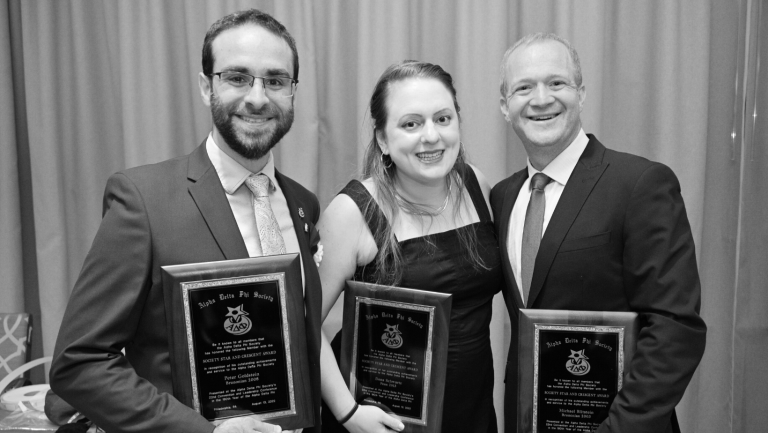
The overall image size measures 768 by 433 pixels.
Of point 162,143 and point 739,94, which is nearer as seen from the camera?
point 739,94

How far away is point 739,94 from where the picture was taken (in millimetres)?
3111

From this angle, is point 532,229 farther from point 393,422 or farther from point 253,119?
point 253,119

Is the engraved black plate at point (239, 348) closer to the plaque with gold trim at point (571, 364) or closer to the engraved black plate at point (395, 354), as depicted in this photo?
the engraved black plate at point (395, 354)

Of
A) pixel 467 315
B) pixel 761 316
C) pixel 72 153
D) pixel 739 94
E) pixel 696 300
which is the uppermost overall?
pixel 739 94

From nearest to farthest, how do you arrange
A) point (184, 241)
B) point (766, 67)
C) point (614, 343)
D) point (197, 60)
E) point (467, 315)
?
point (184, 241), point (614, 343), point (467, 315), point (766, 67), point (197, 60)

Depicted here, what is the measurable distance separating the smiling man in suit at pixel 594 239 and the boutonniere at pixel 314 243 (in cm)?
→ 63

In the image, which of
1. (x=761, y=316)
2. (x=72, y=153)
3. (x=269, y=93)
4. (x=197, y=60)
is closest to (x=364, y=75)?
(x=197, y=60)

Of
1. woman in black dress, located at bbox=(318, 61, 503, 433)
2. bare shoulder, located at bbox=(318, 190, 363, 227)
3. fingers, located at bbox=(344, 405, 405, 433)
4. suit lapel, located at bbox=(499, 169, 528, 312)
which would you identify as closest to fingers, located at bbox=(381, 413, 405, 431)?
fingers, located at bbox=(344, 405, 405, 433)

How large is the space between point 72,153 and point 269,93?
2.17 meters

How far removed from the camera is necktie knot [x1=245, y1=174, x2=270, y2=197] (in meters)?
1.89

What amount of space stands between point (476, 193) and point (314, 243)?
2.33 ft

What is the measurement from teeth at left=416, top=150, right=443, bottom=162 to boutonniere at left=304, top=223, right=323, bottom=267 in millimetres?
440

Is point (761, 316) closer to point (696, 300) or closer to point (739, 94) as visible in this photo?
point (739, 94)

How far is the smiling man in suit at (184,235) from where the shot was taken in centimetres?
159
